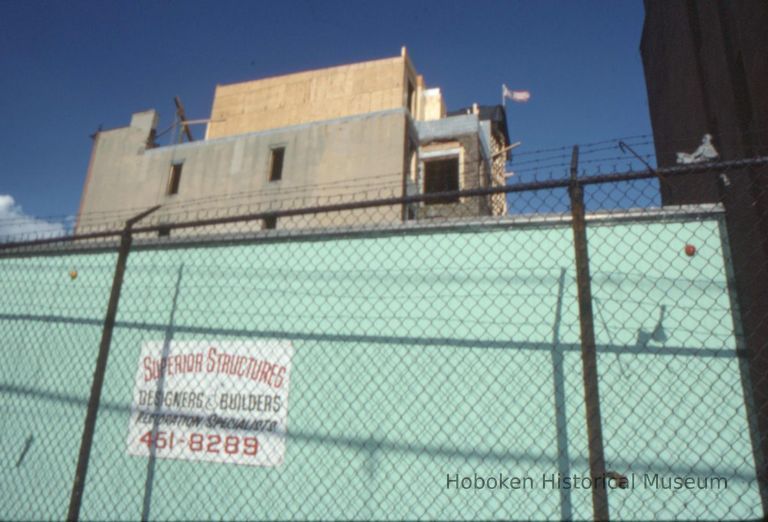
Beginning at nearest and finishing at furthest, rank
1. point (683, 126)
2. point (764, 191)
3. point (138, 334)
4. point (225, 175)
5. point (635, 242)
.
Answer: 1. point (635, 242)
2. point (138, 334)
3. point (764, 191)
4. point (683, 126)
5. point (225, 175)

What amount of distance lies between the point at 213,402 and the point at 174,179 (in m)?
18.9

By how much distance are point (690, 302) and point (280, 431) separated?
4.03m

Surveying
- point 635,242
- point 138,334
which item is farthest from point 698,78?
point 138,334

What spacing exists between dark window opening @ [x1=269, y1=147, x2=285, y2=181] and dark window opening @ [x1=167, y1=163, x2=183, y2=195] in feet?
15.9

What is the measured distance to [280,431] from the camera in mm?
4430

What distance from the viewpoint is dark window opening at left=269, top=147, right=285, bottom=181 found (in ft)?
62.1

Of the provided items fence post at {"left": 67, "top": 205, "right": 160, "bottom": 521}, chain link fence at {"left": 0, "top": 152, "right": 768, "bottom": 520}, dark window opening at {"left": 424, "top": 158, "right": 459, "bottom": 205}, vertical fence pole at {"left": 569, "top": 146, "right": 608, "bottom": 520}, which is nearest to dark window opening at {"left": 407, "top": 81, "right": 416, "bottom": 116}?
dark window opening at {"left": 424, "top": 158, "right": 459, "bottom": 205}

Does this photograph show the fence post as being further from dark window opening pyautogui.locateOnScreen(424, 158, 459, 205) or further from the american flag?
the american flag

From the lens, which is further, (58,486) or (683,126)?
(683,126)

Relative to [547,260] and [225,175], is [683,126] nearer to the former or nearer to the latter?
[547,260]

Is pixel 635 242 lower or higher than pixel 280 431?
higher

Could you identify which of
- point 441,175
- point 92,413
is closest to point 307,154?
point 441,175

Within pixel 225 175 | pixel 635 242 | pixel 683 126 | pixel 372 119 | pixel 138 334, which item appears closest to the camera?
pixel 635 242

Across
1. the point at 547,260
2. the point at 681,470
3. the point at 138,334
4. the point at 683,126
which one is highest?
the point at 683,126
